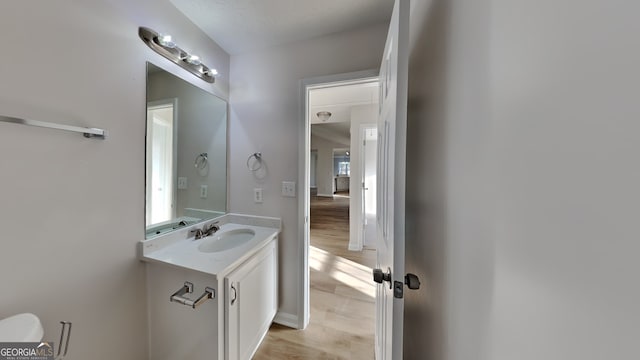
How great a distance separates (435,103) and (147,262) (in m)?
1.75

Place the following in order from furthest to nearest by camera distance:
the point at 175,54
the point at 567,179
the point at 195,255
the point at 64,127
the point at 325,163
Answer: the point at 325,163
the point at 175,54
the point at 195,255
the point at 64,127
the point at 567,179

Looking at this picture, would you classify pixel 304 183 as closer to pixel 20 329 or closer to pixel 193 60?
pixel 193 60

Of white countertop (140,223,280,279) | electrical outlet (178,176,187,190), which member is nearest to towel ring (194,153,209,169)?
electrical outlet (178,176,187,190)

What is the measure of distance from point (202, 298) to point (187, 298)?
128mm

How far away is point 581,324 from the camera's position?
0.89 feet

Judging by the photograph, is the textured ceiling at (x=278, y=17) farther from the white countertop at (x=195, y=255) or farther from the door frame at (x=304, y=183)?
the white countertop at (x=195, y=255)

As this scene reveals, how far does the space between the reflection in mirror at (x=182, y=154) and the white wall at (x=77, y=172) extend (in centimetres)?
9

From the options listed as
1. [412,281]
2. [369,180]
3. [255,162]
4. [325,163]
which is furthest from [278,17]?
[325,163]

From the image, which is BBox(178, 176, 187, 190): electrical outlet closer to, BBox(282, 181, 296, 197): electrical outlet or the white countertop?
the white countertop

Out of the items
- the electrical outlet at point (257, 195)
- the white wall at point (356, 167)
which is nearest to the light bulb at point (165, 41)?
the electrical outlet at point (257, 195)

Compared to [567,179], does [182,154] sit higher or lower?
higher

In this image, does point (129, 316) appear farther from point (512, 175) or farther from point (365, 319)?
point (512, 175)

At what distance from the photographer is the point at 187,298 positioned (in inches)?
42.6

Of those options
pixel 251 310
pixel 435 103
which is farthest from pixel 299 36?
pixel 251 310
